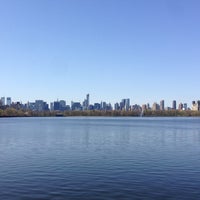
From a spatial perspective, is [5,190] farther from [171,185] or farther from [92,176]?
[171,185]

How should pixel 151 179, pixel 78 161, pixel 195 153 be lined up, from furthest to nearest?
pixel 195 153
pixel 78 161
pixel 151 179

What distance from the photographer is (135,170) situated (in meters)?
37.4

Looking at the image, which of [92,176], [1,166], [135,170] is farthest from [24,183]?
[135,170]

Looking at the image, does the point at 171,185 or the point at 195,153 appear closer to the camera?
the point at 171,185

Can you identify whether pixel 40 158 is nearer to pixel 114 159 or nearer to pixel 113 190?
pixel 114 159

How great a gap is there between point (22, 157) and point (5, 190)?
58.8 feet

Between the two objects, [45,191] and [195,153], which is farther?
[195,153]

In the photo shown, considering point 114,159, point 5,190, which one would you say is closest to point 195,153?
point 114,159

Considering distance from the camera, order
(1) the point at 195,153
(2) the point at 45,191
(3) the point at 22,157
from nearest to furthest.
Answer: (2) the point at 45,191
(3) the point at 22,157
(1) the point at 195,153

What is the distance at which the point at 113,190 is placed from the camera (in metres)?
28.6

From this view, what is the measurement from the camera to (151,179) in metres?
32.8

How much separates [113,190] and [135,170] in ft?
30.1

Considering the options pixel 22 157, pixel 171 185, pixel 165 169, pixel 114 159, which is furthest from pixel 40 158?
pixel 171 185

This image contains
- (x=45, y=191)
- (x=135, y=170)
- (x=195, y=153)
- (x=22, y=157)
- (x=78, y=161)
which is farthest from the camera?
(x=195, y=153)
